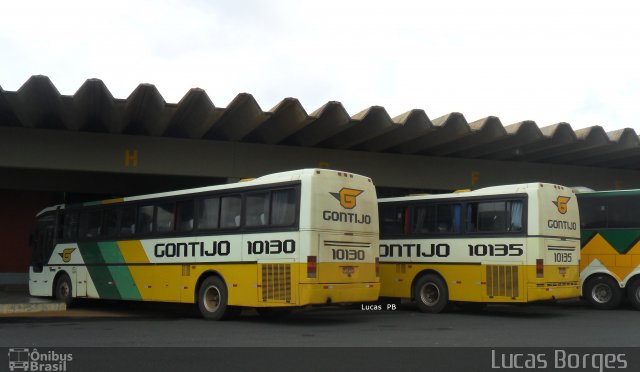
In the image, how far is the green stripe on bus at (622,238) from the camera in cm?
1897

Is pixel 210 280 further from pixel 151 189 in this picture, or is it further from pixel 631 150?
pixel 631 150

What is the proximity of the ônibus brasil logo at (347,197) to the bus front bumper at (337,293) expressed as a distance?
5.16 ft

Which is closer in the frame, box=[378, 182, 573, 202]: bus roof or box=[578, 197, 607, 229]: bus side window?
box=[378, 182, 573, 202]: bus roof

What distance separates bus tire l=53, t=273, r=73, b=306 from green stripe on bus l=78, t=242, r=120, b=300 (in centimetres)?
109

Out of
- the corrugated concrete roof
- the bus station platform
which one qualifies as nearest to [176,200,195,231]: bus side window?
the corrugated concrete roof

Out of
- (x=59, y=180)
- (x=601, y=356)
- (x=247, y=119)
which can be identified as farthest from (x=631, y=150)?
(x=59, y=180)

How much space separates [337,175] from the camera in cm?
1451

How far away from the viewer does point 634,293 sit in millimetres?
18828

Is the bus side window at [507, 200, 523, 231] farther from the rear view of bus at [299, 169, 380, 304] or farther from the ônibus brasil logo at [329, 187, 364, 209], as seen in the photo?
the ônibus brasil logo at [329, 187, 364, 209]

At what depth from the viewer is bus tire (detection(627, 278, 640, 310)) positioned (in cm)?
1875

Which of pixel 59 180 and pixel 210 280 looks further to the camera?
pixel 59 180

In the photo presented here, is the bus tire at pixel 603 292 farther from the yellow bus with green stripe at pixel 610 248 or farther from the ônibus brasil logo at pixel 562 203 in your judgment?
the ônibus brasil logo at pixel 562 203

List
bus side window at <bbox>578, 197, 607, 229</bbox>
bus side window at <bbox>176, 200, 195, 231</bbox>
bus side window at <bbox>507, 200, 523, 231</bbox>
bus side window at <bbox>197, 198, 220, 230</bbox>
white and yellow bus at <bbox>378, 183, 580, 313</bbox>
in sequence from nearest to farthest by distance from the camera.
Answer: bus side window at <bbox>197, 198, 220, 230</bbox> < white and yellow bus at <bbox>378, 183, 580, 313</bbox> < bus side window at <bbox>507, 200, 523, 231</bbox> < bus side window at <bbox>176, 200, 195, 231</bbox> < bus side window at <bbox>578, 197, 607, 229</bbox>

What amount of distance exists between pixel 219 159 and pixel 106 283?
4.72 metres
